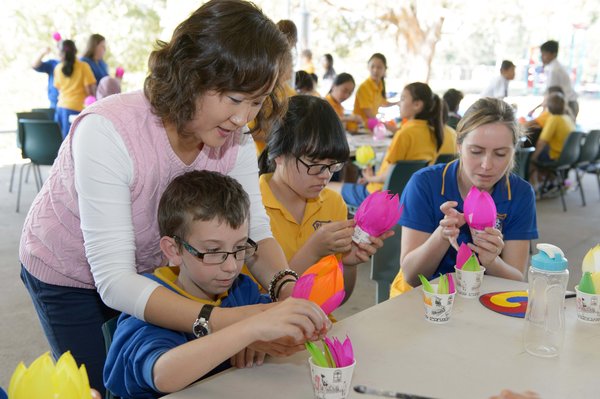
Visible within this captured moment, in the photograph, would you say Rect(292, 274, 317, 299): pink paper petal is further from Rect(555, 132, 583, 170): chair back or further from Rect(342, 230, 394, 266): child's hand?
Rect(555, 132, 583, 170): chair back

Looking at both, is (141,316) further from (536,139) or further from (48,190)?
(536,139)

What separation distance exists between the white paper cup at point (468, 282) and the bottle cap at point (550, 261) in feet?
1.01

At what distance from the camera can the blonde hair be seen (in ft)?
7.65

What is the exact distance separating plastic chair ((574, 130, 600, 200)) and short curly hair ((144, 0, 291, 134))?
6128 millimetres

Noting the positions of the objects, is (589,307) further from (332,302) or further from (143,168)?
(143,168)

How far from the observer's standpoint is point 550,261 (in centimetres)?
159

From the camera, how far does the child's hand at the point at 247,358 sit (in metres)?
1.40

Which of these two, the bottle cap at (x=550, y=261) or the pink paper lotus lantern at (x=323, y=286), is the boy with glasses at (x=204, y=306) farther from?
the bottle cap at (x=550, y=261)

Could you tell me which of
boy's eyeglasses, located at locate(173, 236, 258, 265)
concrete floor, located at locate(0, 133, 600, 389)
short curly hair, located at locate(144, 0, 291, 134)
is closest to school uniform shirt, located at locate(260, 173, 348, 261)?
boy's eyeglasses, located at locate(173, 236, 258, 265)

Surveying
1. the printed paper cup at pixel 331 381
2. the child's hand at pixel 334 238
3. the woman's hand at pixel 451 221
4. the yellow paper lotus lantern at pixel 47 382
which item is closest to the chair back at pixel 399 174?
the woman's hand at pixel 451 221

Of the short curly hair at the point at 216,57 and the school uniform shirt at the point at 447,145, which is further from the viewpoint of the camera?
the school uniform shirt at the point at 447,145

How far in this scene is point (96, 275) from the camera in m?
1.47

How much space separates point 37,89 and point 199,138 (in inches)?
425

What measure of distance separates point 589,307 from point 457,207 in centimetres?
66
